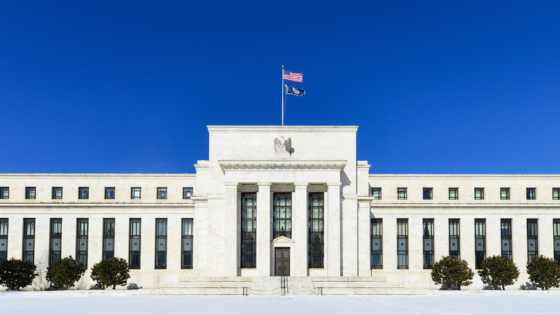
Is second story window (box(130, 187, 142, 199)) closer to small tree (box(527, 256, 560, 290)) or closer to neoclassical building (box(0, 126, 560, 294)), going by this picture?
neoclassical building (box(0, 126, 560, 294))

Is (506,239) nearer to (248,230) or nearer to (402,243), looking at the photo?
(402,243)

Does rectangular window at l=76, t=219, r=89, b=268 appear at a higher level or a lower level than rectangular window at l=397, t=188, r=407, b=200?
lower

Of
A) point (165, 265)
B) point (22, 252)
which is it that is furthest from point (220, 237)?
point (22, 252)

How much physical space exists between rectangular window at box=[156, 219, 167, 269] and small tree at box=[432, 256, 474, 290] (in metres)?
30.1

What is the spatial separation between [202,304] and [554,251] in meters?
44.2

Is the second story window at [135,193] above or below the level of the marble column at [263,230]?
above

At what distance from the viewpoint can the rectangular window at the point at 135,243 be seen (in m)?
62.6

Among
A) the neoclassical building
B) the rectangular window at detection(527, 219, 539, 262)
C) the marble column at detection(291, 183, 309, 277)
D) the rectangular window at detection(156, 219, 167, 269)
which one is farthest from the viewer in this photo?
the rectangular window at detection(156, 219, 167, 269)

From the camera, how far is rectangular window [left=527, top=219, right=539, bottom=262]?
6203cm

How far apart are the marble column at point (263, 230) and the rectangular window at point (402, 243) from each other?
53.4 ft

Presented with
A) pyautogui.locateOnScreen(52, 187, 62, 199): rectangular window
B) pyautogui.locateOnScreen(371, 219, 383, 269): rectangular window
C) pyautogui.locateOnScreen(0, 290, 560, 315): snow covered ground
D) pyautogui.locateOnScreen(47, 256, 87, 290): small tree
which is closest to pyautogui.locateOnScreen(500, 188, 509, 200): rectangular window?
pyautogui.locateOnScreen(371, 219, 383, 269): rectangular window

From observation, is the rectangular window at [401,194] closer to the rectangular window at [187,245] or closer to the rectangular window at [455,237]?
the rectangular window at [455,237]

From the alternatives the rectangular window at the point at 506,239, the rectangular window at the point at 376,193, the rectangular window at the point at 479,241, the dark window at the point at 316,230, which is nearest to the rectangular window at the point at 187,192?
the dark window at the point at 316,230

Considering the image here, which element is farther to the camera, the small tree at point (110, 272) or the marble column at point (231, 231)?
the small tree at point (110, 272)
